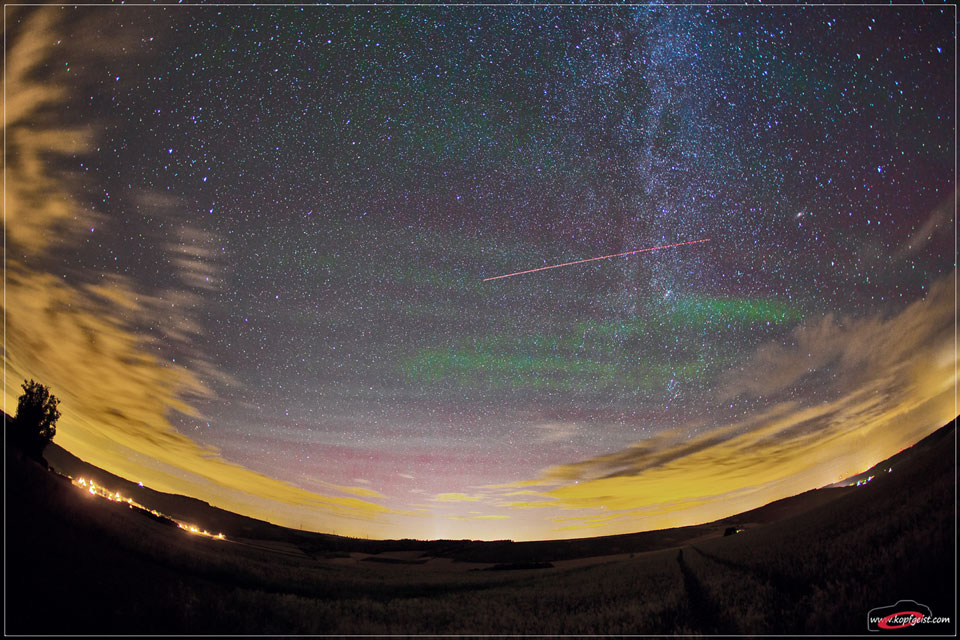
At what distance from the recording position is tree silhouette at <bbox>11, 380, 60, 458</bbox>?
3759 centimetres

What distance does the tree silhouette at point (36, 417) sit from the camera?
37594mm

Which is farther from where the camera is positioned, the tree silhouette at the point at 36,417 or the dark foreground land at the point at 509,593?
the tree silhouette at the point at 36,417

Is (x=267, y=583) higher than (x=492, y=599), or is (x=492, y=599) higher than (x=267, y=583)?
(x=267, y=583)

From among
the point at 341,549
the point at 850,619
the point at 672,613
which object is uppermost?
the point at 850,619

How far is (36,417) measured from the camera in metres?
39.6

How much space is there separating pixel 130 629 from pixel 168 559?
9.46 m

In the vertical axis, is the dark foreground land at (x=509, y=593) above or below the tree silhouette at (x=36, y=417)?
below

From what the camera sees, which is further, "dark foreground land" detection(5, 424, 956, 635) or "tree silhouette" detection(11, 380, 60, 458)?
"tree silhouette" detection(11, 380, 60, 458)

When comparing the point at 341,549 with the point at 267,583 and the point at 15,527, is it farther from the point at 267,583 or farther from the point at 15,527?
the point at 15,527

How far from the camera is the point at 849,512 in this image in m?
17.3

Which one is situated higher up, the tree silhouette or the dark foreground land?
the tree silhouette

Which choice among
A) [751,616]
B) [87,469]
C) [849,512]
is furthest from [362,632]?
[87,469]

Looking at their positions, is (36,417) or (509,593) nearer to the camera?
(509,593)

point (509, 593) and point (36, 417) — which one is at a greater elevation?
point (36, 417)
